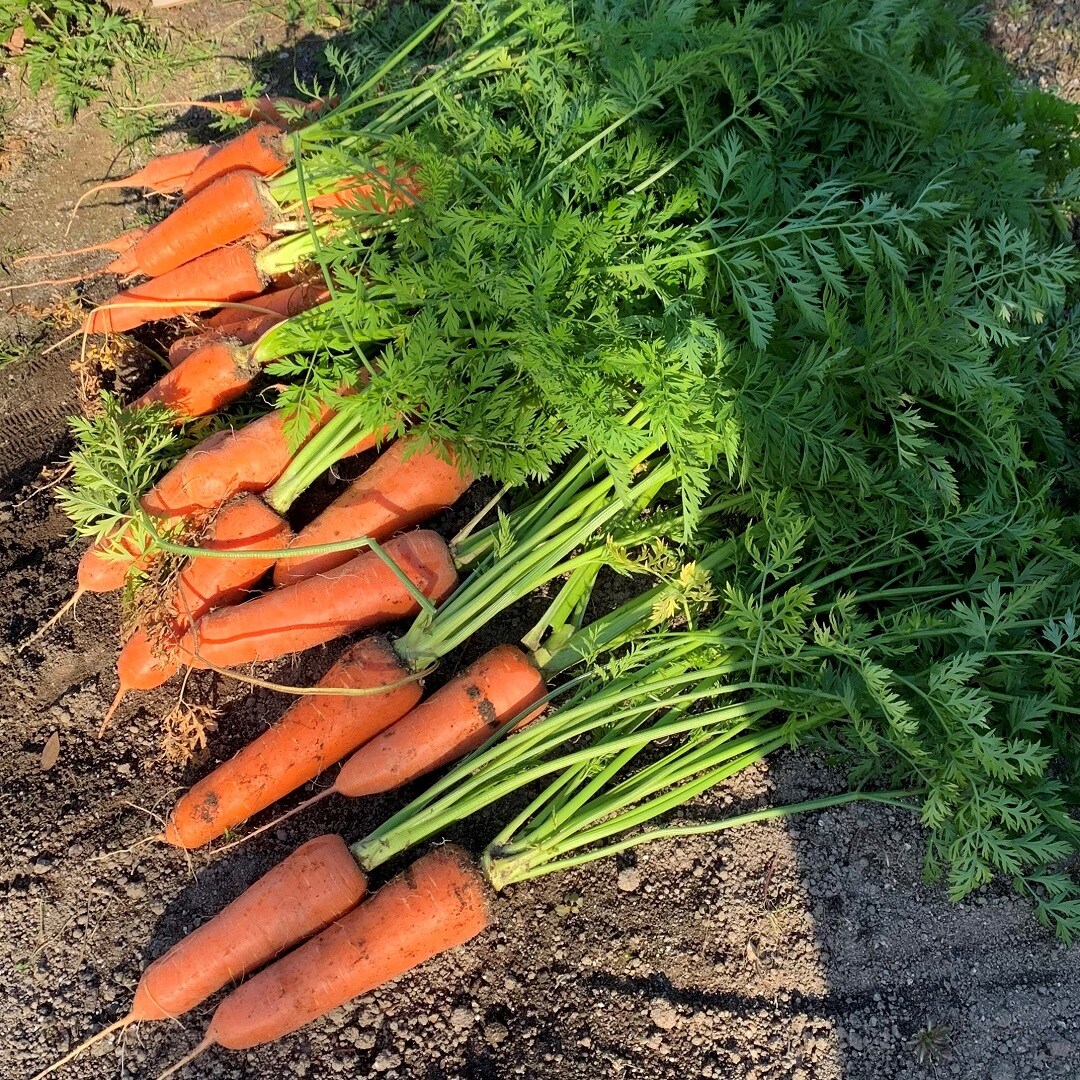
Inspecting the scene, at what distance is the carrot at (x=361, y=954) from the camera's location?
2.49 m

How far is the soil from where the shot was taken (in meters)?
2.49

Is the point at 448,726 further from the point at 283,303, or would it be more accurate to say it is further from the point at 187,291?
the point at 187,291

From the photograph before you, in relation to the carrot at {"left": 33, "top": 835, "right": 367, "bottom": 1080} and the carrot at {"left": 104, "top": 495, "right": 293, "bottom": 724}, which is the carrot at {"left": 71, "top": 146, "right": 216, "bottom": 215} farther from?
the carrot at {"left": 33, "top": 835, "right": 367, "bottom": 1080}

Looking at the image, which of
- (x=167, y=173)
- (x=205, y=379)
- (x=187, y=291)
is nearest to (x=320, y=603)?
(x=205, y=379)

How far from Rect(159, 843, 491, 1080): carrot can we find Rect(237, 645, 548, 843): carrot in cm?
31

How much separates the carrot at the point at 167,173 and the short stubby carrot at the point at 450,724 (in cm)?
223

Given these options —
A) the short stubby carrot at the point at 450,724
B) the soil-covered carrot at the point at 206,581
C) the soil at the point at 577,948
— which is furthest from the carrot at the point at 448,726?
the soil-covered carrot at the point at 206,581

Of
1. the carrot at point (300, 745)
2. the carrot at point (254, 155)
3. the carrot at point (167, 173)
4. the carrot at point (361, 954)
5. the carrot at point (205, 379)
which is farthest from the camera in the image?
the carrot at point (167, 173)

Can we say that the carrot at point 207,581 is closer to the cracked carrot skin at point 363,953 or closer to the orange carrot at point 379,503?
the orange carrot at point 379,503

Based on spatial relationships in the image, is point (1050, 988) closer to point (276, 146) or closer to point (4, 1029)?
point (4, 1029)

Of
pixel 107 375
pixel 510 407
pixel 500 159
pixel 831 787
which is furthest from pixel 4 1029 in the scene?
pixel 500 159

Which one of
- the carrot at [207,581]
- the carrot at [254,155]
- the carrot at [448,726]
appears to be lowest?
the carrot at [448,726]

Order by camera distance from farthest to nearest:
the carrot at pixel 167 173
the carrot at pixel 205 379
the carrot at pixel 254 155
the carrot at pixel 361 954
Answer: the carrot at pixel 167 173
the carrot at pixel 254 155
the carrot at pixel 205 379
the carrot at pixel 361 954

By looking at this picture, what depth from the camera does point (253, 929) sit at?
101 inches
